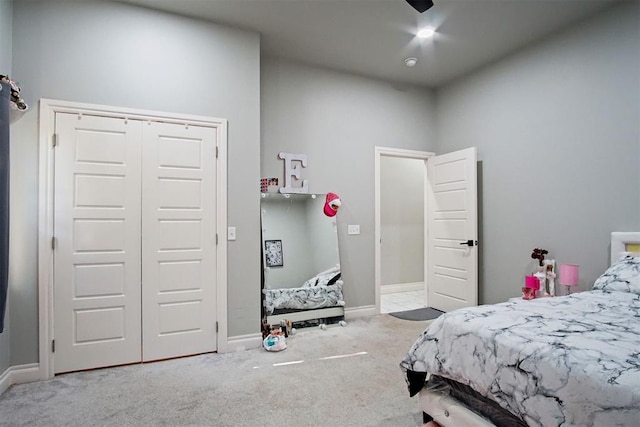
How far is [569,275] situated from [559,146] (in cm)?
125

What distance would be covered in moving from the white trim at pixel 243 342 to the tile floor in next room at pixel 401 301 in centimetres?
189

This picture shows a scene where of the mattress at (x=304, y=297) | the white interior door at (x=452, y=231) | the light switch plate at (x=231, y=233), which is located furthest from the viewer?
the white interior door at (x=452, y=231)

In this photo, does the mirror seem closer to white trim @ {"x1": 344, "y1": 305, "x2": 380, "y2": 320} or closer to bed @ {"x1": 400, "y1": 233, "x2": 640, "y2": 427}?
white trim @ {"x1": 344, "y1": 305, "x2": 380, "y2": 320}

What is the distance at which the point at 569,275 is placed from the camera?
115 inches

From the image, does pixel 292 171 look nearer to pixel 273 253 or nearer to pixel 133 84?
pixel 273 253

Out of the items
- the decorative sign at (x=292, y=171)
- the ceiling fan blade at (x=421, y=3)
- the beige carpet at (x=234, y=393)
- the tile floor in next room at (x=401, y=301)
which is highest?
the ceiling fan blade at (x=421, y=3)

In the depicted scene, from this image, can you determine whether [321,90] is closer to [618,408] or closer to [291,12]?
[291,12]

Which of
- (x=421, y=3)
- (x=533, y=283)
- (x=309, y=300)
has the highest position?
(x=421, y=3)

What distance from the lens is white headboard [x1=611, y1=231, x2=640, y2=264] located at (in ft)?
8.52

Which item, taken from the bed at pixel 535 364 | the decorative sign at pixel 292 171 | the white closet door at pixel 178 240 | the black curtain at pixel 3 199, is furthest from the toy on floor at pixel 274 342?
the black curtain at pixel 3 199

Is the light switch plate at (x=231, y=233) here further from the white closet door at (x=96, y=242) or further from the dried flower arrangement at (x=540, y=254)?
the dried flower arrangement at (x=540, y=254)

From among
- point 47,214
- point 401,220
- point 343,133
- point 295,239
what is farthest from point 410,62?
point 47,214

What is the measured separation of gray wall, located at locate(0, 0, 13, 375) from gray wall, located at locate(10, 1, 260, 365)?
1.4 inches

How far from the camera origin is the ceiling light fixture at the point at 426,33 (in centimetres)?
320
